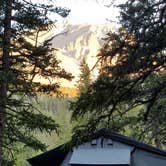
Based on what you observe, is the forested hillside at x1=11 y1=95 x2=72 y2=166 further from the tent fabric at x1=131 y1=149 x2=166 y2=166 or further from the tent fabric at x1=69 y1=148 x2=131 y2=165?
the tent fabric at x1=131 y1=149 x2=166 y2=166

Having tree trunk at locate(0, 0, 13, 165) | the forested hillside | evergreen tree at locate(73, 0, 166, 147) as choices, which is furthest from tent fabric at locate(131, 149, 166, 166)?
evergreen tree at locate(73, 0, 166, 147)

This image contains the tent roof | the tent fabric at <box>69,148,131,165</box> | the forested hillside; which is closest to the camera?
the tent roof

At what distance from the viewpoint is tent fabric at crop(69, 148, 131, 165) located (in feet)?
52.1

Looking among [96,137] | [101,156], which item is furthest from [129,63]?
[101,156]

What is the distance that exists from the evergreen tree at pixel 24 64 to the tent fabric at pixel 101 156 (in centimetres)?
135

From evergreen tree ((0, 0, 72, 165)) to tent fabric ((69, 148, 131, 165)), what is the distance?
1345 mm

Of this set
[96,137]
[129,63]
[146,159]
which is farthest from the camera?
[96,137]

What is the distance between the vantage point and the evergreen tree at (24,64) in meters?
16.1

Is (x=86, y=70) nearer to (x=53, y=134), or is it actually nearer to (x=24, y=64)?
(x=24, y=64)

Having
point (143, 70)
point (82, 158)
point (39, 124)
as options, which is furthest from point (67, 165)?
→ point (143, 70)

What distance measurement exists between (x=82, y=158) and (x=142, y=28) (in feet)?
27.2

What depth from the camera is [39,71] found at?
1764 centimetres

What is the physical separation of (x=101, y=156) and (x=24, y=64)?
14.0 feet

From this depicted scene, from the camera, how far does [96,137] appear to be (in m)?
16.1
